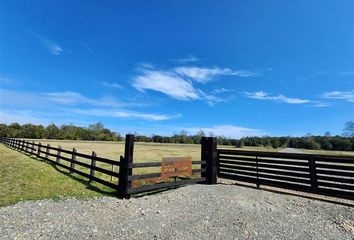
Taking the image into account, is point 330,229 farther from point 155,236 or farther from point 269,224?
point 155,236

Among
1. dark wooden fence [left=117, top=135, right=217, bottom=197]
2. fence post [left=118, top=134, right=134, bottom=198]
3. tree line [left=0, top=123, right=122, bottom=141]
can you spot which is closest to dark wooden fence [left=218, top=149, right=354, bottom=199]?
dark wooden fence [left=117, top=135, right=217, bottom=197]

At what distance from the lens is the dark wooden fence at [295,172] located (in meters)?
7.79

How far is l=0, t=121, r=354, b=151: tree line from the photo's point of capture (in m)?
78.5

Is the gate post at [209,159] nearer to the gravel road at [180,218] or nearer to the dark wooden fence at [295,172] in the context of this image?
the dark wooden fence at [295,172]

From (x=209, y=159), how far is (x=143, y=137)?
100537mm

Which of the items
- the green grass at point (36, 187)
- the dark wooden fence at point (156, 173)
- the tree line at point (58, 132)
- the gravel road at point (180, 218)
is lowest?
the gravel road at point (180, 218)

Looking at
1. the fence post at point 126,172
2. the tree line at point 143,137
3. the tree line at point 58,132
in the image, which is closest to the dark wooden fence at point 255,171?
the fence post at point 126,172

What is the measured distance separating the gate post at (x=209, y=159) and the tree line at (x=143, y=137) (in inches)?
2442

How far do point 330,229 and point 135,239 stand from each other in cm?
421

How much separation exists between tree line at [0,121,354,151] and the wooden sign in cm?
6309

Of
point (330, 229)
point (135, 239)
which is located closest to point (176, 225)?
point (135, 239)

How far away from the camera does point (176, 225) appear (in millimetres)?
5250

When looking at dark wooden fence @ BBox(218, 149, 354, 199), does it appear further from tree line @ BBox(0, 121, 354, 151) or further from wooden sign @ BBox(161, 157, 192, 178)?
tree line @ BBox(0, 121, 354, 151)

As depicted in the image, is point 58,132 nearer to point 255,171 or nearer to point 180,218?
point 255,171
